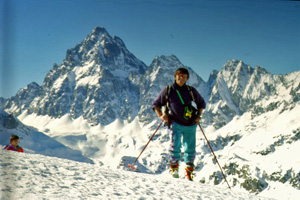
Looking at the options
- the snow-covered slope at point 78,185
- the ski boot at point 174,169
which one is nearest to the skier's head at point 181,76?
the ski boot at point 174,169

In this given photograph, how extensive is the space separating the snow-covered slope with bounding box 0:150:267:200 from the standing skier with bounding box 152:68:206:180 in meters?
1.58

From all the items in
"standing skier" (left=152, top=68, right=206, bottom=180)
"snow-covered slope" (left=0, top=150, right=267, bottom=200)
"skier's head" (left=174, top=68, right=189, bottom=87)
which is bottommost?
"snow-covered slope" (left=0, top=150, right=267, bottom=200)

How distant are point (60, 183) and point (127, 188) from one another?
0.93m

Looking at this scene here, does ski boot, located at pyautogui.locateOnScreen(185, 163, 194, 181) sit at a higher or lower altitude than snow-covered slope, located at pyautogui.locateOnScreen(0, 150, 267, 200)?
higher

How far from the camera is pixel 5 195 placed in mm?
2713

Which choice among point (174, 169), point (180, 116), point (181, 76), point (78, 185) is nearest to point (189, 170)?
point (174, 169)

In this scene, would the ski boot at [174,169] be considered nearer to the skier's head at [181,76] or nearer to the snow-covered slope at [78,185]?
the snow-covered slope at [78,185]

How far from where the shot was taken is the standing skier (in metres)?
6.18

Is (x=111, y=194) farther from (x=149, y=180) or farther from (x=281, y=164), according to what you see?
(x=281, y=164)

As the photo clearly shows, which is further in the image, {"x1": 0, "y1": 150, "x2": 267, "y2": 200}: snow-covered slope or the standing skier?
the standing skier

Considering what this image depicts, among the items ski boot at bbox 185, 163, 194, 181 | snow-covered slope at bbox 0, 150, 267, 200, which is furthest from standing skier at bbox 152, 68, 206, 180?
snow-covered slope at bbox 0, 150, 267, 200

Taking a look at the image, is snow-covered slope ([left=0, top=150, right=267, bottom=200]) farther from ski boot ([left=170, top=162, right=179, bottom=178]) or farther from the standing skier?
the standing skier

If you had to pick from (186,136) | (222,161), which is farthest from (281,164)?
(186,136)

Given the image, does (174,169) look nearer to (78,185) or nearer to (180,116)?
(180,116)
